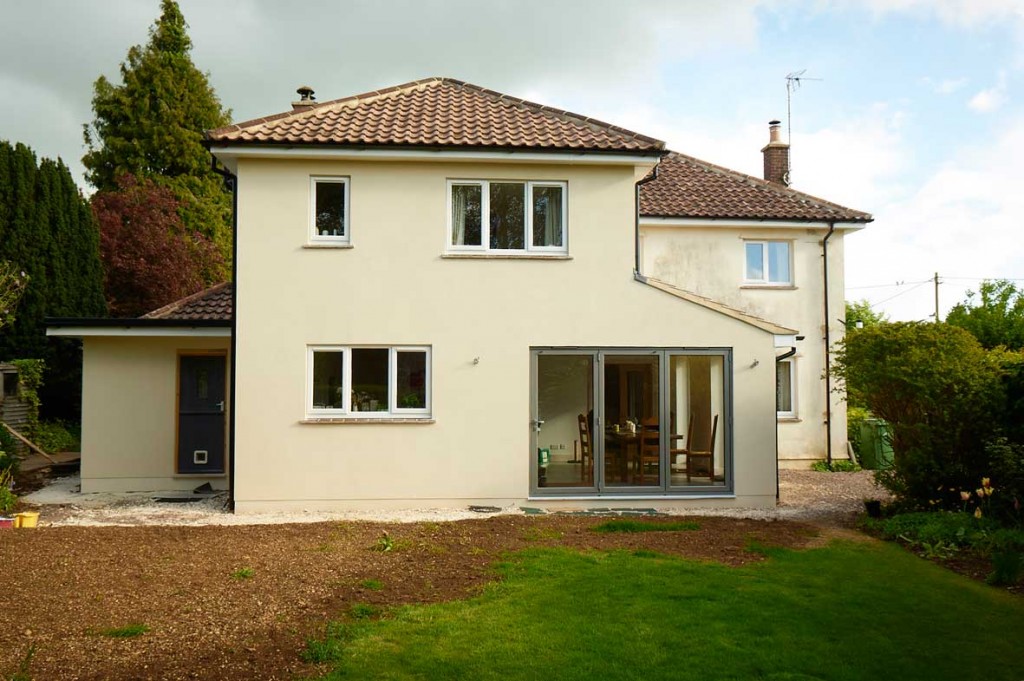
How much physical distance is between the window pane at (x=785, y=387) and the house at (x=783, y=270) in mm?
26

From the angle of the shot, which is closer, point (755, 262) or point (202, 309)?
point (202, 309)

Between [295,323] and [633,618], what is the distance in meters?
8.48

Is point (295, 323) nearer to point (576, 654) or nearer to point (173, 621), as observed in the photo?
point (173, 621)

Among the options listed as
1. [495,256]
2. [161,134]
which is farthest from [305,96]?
[161,134]

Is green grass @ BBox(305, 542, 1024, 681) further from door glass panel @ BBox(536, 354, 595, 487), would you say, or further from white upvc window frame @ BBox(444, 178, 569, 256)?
white upvc window frame @ BBox(444, 178, 569, 256)

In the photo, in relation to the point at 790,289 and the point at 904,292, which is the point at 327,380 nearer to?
the point at 790,289

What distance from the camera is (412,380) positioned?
13852mm

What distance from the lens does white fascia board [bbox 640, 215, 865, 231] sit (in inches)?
792

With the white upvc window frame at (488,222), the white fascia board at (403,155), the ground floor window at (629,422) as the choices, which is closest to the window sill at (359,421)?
the ground floor window at (629,422)

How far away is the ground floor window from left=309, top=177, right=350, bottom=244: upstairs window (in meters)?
4.15

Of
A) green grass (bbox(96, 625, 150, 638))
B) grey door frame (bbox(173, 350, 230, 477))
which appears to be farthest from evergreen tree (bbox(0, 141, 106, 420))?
green grass (bbox(96, 625, 150, 638))

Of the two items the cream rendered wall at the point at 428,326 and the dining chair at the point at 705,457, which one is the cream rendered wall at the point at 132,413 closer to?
the cream rendered wall at the point at 428,326

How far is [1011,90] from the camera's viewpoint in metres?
16.2

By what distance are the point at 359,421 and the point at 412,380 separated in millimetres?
1156
